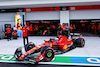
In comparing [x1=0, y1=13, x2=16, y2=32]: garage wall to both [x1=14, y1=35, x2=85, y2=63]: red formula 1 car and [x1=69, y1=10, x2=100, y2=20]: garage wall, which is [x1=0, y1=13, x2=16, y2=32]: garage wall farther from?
[x1=14, y1=35, x2=85, y2=63]: red formula 1 car

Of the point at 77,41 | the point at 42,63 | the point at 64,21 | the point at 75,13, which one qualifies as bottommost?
the point at 42,63

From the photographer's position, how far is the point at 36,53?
18.4 ft

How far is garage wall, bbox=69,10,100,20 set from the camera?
479 inches

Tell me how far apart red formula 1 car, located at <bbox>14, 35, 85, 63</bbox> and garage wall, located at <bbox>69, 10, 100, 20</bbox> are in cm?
620

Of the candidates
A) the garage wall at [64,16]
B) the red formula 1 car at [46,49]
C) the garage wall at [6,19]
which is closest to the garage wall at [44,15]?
the garage wall at [64,16]

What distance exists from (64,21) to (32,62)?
917 cm

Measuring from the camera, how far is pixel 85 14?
12.3 m

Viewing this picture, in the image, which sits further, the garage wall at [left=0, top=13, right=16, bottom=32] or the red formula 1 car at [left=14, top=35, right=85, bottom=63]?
the garage wall at [left=0, top=13, right=16, bottom=32]

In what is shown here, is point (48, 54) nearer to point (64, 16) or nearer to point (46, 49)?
point (46, 49)

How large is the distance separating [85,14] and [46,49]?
30.3ft

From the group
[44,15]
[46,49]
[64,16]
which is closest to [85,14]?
[64,16]

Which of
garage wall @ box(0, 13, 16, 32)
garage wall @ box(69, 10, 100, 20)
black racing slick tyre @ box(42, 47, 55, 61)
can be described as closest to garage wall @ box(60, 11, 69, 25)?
garage wall @ box(69, 10, 100, 20)

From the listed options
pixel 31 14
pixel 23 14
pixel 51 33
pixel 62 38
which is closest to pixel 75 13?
pixel 51 33

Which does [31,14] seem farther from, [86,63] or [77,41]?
[86,63]
